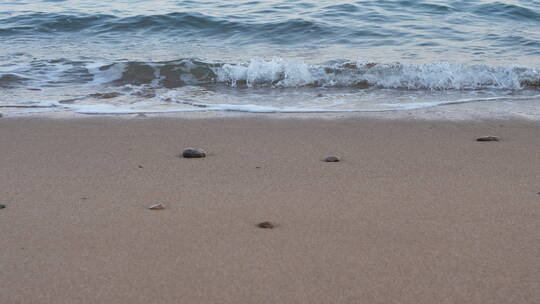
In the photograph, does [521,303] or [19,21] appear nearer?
[521,303]

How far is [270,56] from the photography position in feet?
24.3

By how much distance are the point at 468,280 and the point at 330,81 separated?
4343 mm

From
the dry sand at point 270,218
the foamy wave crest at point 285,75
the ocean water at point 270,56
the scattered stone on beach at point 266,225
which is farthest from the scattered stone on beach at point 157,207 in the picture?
the foamy wave crest at point 285,75

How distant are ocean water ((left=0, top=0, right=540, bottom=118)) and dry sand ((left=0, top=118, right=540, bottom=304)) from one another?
129cm

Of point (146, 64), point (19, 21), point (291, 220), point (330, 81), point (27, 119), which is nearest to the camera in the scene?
point (291, 220)

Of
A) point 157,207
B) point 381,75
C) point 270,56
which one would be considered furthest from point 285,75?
point 157,207

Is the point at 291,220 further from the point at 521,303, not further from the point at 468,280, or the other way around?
the point at 521,303

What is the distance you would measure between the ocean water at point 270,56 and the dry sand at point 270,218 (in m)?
1.29

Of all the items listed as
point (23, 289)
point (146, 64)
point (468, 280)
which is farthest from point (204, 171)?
point (146, 64)

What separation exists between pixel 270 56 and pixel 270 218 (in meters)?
5.19

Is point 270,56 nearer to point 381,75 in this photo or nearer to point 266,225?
point 381,75

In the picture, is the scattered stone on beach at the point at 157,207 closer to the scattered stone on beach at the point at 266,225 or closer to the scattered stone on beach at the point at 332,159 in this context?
the scattered stone on beach at the point at 266,225

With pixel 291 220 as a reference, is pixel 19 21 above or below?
above

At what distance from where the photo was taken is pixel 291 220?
2.41m
